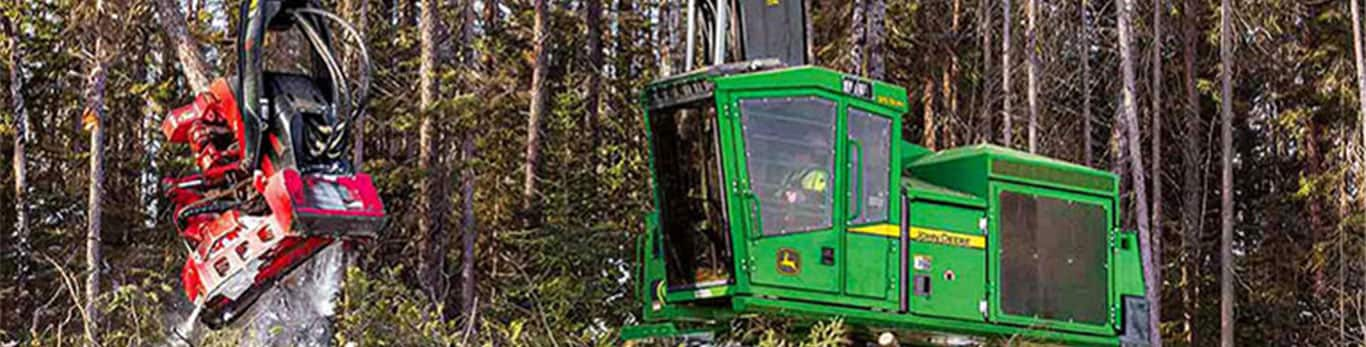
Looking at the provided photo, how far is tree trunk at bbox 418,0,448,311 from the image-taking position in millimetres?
20141

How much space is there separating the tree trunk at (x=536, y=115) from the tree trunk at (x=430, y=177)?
2147 mm

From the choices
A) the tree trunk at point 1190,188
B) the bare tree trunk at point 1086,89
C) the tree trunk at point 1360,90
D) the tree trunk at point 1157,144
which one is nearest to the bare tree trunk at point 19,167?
the bare tree trunk at point 1086,89

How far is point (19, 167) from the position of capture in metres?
22.9

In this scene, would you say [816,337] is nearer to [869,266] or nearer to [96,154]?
[869,266]

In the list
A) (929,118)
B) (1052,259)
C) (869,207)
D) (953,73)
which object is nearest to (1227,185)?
(929,118)

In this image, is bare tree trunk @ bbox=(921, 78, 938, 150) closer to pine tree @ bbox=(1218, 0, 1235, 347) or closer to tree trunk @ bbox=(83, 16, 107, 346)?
pine tree @ bbox=(1218, 0, 1235, 347)

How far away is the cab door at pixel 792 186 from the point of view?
1191cm

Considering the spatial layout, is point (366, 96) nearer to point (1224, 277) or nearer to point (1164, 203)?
point (1224, 277)

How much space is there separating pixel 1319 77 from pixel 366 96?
72.0ft

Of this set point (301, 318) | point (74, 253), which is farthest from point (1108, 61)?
point (301, 318)

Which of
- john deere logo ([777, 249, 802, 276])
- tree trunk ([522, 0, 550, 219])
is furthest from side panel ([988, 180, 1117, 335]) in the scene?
tree trunk ([522, 0, 550, 219])

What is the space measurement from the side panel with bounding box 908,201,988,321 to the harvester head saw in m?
4.56

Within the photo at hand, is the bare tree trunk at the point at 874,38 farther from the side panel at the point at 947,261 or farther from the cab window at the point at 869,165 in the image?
the cab window at the point at 869,165

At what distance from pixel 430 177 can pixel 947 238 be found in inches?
334
